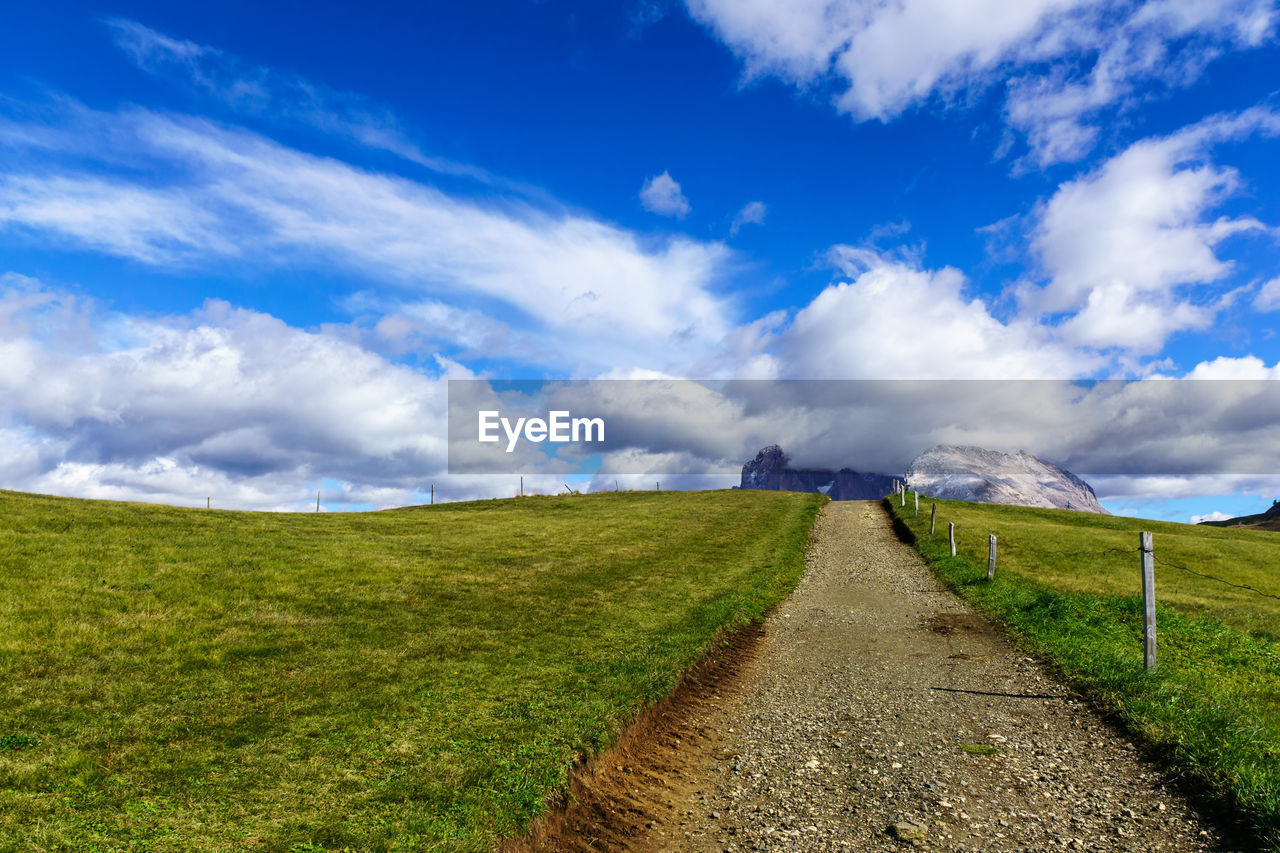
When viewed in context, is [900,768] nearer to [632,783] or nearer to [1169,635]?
[632,783]

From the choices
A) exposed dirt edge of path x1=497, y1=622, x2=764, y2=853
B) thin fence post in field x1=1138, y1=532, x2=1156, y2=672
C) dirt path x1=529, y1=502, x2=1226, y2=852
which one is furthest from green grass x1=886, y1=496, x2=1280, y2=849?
exposed dirt edge of path x1=497, y1=622, x2=764, y2=853

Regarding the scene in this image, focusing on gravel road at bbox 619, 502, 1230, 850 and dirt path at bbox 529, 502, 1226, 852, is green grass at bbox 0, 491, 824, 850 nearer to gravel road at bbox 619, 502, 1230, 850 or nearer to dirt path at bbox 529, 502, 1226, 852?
dirt path at bbox 529, 502, 1226, 852

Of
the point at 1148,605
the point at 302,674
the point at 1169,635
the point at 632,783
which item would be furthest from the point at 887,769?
the point at 1169,635

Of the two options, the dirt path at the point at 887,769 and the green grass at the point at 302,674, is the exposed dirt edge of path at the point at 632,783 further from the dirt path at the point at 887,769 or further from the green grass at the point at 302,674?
the green grass at the point at 302,674

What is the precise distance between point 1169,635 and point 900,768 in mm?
13710

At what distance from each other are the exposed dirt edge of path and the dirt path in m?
0.04

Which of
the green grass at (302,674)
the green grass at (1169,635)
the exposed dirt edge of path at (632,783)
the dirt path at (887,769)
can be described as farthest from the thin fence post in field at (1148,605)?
the green grass at (302,674)

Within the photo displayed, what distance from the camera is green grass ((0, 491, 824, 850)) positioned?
7910 mm

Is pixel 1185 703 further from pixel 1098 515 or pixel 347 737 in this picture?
pixel 1098 515

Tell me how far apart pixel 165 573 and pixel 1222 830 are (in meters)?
25.0

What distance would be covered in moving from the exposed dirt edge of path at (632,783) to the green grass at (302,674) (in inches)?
11.8

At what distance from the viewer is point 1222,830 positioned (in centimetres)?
759

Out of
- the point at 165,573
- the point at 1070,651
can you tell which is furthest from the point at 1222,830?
the point at 165,573

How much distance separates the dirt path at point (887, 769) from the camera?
7.90 metres
